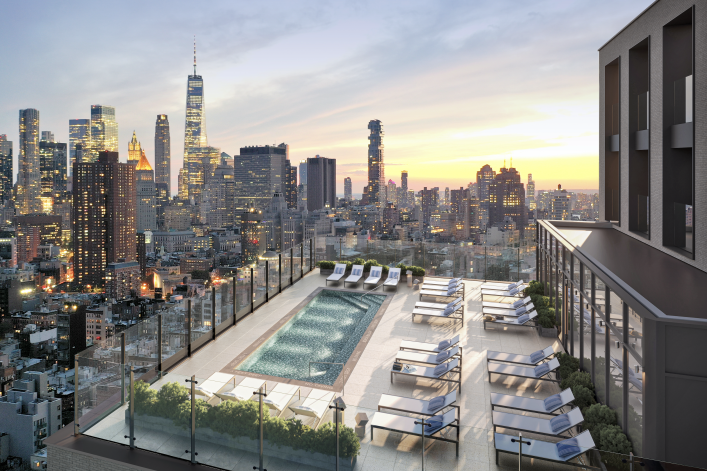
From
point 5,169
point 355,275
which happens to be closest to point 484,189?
point 355,275

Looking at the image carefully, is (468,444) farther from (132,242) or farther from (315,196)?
(315,196)

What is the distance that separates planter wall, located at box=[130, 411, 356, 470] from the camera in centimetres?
463

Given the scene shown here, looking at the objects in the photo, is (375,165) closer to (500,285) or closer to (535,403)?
(500,285)

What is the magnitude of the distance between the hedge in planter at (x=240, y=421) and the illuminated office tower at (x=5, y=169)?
135692 millimetres

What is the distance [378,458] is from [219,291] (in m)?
5.77

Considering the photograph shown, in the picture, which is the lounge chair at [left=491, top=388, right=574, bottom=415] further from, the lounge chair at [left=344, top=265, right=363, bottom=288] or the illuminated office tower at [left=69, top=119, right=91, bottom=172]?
the illuminated office tower at [left=69, top=119, right=91, bottom=172]

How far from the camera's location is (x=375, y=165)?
122 metres

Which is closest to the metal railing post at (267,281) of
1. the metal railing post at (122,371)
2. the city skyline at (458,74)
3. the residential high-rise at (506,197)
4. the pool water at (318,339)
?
the pool water at (318,339)

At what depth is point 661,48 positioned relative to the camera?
8125 mm

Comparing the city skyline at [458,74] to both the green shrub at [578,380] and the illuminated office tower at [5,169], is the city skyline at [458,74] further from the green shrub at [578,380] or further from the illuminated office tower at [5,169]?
the green shrub at [578,380]

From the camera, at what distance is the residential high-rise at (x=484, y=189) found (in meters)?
54.3

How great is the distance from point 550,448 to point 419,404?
1.97 m

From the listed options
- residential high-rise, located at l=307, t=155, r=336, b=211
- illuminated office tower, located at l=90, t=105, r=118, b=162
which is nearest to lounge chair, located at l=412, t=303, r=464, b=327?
residential high-rise, located at l=307, t=155, r=336, b=211

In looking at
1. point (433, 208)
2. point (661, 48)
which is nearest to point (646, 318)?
point (661, 48)
